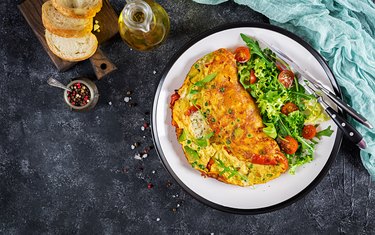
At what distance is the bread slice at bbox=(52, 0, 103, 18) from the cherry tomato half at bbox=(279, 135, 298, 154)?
1843 mm

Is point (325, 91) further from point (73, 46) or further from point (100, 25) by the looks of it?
point (73, 46)

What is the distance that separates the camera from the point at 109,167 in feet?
14.3

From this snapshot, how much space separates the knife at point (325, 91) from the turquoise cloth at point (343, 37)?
0.92 ft

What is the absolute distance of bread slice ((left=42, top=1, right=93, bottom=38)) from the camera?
3947mm

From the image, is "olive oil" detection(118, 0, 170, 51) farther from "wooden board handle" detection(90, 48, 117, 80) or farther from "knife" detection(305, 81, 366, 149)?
"knife" detection(305, 81, 366, 149)

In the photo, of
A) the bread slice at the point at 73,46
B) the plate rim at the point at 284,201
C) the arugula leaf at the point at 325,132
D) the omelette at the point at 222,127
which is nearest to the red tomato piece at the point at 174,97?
the omelette at the point at 222,127

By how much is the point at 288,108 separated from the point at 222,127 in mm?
563

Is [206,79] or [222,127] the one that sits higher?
[206,79]

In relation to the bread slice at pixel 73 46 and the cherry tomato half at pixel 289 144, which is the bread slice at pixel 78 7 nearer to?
the bread slice at pixel 73 46

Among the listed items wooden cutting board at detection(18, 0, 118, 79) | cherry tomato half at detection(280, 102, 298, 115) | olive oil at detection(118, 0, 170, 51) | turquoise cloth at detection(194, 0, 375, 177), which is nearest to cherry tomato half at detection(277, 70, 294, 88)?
cherry tomato half at detection(280, 102, 298, 115)

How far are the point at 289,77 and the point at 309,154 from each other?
2.13 feet

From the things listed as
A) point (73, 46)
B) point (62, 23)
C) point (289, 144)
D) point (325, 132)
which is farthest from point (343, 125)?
point (62, 23)

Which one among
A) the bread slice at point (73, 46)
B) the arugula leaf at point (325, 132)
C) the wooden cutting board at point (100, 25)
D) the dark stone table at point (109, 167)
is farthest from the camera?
the dark stone table at point (109, 167)

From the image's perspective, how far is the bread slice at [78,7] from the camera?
12.7ft
